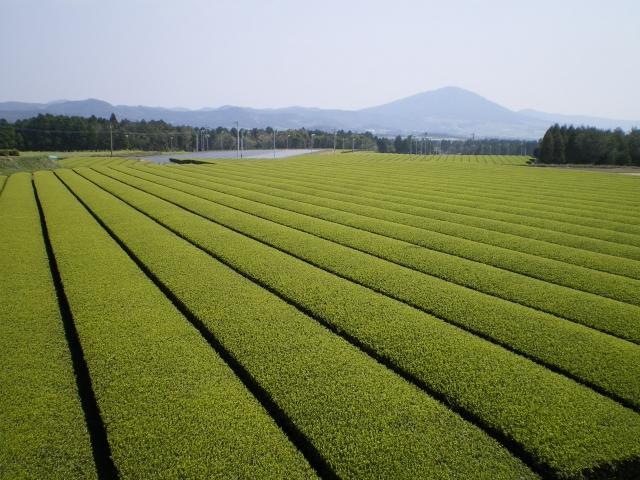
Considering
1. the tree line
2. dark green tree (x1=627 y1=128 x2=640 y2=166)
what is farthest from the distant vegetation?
dark green tree (x1=627 y1=128 x2=640 y2=166)

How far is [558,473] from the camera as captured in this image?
4469mm

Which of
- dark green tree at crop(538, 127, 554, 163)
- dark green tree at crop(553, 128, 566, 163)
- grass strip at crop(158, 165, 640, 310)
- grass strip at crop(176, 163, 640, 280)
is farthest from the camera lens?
dark green tree at crop(538, 127, 554, 163)

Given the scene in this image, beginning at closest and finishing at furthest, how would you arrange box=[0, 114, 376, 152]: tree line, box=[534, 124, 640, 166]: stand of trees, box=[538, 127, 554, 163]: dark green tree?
box=[534, 124, 640, 166]: stand of trees, box=[538, 127, 554, 163]: dark green tree, box=[0, 114, 376, 152]: tree line

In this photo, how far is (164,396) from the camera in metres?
5.62

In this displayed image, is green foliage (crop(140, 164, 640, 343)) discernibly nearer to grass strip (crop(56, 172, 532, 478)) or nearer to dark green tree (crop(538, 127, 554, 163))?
grass strip (crop(56, 172, 532, 478))

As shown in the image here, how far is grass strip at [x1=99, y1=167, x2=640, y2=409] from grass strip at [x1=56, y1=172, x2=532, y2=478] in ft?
7.57

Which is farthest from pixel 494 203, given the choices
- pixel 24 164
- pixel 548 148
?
pixel 548 148

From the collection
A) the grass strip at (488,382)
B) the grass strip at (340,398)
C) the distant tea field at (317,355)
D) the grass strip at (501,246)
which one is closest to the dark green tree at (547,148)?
the grass strip at (501,246)

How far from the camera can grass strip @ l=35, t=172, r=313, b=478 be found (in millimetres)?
4527

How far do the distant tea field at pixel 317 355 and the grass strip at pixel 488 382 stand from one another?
0.09ft

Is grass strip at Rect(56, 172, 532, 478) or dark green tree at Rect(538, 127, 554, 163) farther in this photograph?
dark green tree at Rect(538, 127, 554, 163)

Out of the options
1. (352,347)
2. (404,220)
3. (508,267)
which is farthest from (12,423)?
(404,220)

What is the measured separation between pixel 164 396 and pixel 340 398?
2297mm

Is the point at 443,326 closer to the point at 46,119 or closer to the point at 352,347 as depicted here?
the point at 352,347
